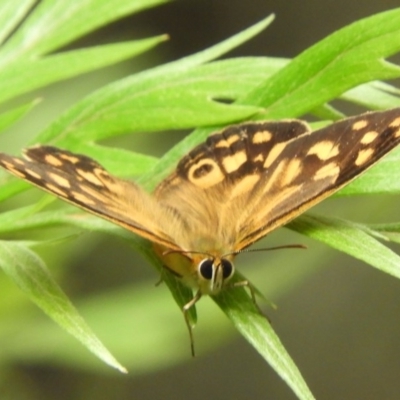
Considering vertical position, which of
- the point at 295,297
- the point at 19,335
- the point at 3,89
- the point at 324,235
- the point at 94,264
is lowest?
the point at 295,297

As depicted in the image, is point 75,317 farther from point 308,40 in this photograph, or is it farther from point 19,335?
point 308,40

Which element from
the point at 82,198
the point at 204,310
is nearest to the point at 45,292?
the point at 82,198

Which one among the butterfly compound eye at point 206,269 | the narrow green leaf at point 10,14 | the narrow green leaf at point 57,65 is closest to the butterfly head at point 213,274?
the butterfly compound eye at point 206,269

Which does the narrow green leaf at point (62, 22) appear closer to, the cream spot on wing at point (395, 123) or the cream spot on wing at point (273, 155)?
the cream spot on wing at point (273, 155)

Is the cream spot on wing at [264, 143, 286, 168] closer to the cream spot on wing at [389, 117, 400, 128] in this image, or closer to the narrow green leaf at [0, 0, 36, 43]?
the cream spot on wing at [389, 117, 400, 128]

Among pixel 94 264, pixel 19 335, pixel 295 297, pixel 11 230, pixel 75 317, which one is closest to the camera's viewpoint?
pixel 75 317

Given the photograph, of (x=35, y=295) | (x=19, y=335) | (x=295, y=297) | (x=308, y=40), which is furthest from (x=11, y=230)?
(x=308, y=40)
